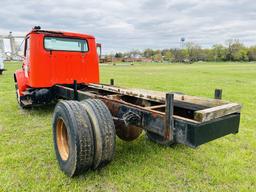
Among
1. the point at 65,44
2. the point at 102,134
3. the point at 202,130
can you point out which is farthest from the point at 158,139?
the point at 65,44

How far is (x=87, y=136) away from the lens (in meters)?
2.57

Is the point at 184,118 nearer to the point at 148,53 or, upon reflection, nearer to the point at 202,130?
the point at 202,130

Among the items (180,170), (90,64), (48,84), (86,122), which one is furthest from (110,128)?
(90,64)

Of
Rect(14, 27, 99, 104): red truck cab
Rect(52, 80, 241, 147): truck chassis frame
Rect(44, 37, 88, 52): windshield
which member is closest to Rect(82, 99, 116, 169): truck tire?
Rect(52, 80, 241, 147): truck chassis frame

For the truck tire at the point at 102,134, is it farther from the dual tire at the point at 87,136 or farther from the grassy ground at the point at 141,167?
the grassy ground at the point at 141,167

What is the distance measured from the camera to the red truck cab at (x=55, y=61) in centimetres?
537

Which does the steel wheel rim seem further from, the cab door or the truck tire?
the cab door

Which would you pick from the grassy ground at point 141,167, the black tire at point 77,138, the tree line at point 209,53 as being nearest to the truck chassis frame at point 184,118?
the black tire at point 77,138

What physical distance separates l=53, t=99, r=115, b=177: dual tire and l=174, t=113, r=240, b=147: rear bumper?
869 millimetres

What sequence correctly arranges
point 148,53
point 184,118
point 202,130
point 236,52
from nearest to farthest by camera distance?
point 202,130
point 184,118
point 236,52
point 148,53

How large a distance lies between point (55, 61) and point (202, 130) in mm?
4498

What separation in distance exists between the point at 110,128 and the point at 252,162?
2.26 meters

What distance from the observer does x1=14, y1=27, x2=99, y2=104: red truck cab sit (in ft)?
17.6

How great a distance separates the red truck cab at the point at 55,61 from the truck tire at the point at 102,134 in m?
3.18
